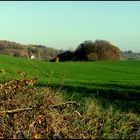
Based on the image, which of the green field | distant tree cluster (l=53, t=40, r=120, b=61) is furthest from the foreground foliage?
distant tree cluster (l=53, t=40, r=120, b=61)

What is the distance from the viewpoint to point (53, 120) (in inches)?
279

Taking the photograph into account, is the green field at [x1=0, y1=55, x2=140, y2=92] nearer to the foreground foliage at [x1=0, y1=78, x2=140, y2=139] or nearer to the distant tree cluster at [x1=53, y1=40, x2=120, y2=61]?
the foreground foliage at [x1=0, y1=78, x2=140, y2=139]

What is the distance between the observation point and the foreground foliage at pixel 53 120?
6797 mm

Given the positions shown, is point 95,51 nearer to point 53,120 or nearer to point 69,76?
point 69,76

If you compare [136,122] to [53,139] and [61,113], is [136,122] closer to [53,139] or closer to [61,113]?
[61,113]

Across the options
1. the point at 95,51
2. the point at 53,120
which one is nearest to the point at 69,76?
the point at 53,120

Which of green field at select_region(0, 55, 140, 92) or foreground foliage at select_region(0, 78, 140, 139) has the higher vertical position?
foreground foliage at select_region(0, 78, 140, 139)

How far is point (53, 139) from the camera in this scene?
6516 mm

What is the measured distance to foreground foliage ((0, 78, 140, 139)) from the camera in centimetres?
680

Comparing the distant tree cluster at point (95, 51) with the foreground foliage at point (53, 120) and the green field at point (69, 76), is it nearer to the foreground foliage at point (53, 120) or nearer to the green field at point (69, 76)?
the green field at point (69, 76)

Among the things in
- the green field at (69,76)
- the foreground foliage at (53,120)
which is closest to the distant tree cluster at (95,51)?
the green field at (69,76)

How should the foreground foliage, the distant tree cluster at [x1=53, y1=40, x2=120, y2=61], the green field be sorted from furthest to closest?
the distant tree cluster at [x1=53, y1=40, x2=120, y2=61] → the green field → the foreground foliage

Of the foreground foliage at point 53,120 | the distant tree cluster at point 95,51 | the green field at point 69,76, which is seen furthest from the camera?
the distant tree cluster at point 95,51

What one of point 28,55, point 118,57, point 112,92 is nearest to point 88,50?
point 118,57
